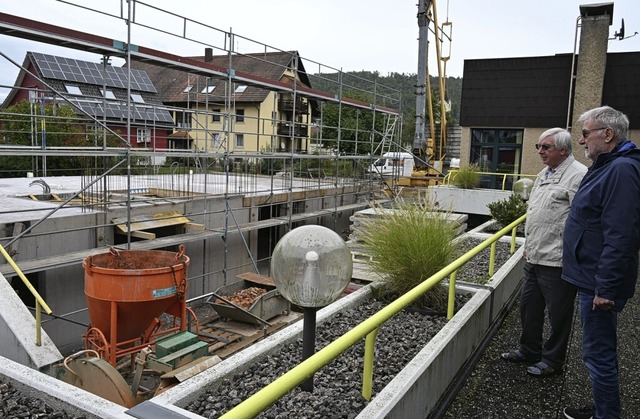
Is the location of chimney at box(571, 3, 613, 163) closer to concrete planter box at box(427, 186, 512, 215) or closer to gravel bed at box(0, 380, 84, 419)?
concrete planter box at box(427, 186, 512, 215)

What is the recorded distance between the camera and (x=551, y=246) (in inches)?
157

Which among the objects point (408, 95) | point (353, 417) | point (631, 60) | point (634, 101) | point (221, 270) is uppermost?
point (408, 95)

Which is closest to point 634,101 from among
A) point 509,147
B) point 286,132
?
point 509,147

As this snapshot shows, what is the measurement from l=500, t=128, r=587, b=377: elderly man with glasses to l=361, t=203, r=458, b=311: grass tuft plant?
0.91 m

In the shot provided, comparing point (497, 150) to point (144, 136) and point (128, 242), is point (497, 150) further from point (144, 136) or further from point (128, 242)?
point (128, 242)

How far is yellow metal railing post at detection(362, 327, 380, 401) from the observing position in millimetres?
2873

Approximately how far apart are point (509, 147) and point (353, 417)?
18.0 metres

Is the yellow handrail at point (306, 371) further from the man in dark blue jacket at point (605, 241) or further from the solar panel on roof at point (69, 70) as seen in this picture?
the solar panel on roof at point (69, 70)

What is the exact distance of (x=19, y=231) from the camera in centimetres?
729

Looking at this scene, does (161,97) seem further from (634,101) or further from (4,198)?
(634,101)

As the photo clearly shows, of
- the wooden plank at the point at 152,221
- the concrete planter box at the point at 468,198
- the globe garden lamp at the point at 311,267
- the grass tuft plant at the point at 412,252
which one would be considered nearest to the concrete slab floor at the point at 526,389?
the grass tuft plant at the point at 412,252

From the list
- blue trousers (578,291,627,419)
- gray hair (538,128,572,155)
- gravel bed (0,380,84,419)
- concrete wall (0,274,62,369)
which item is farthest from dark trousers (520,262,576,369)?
concrete wall (0,274,62,369)

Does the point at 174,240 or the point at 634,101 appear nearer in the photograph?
the point at 174,240

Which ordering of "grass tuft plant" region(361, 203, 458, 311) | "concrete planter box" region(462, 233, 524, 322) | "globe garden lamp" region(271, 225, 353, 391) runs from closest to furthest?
"globe garden lamp" region(271, 225, 353, 391) < "grass tuft plant" region(361, 203, 458, 311) < "concrete planter box" region(462, 233, 524, 322)
